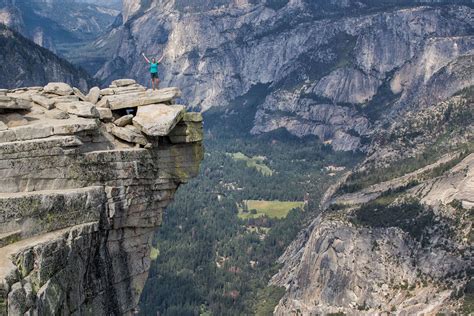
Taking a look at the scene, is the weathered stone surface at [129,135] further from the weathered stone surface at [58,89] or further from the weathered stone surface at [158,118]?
the weathered stone surface at [58,89]

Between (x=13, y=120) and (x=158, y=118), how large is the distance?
8993mm

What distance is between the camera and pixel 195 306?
609ft

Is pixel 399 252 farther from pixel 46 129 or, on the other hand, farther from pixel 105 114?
pixel 46 129

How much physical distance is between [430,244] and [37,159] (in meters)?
126

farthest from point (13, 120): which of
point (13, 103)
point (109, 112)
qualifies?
point (109, 112)

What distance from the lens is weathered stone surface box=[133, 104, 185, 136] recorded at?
39.6 meters

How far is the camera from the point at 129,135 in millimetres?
40188

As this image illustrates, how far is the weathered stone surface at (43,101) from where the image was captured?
40734mm

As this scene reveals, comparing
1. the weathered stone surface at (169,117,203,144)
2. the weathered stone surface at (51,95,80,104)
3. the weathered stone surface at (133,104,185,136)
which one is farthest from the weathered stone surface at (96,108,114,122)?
the weathered stone surface at (169,117,203,144)

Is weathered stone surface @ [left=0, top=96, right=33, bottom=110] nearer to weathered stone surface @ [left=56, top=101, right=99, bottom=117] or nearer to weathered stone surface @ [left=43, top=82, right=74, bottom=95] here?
weathered stone surface @ [left=56, top=101, right=99, bottom=117]

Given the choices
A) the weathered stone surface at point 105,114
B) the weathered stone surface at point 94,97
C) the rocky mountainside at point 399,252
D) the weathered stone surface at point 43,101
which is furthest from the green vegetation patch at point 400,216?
the weathered stone surface at point 43,101

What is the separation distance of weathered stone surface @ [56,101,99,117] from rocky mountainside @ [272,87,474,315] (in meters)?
99.1

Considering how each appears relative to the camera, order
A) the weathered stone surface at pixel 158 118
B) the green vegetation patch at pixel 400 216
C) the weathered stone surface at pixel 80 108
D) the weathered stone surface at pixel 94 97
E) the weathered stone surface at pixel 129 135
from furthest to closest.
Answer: the green vegetation patch at pixel 400 216, the weathered stone surface at pixel 94 97, the weathered stone surface at pixel 129 135, the weathered stone surface at pixel 158 118, the weathered stone surface at pixel 80 108

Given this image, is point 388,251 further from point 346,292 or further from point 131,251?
point 131,251
